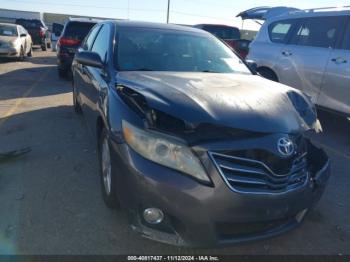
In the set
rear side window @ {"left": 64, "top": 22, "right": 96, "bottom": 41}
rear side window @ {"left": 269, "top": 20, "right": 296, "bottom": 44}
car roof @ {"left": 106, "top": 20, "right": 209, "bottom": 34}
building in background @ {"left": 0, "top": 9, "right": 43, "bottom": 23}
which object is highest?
car roof @ {"left": 106, "top": 20, "right": 209, "bottom": 34}

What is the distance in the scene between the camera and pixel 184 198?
2.49 meters

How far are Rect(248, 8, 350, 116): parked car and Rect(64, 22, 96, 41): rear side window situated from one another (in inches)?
217

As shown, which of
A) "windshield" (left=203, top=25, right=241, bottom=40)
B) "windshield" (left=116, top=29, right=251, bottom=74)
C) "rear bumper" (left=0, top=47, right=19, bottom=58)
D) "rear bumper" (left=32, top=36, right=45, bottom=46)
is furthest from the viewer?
"rear bumper" (left=32, top=36, right=45, bottom=46)

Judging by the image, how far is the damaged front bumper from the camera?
8.18 feet

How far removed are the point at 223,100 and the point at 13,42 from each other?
14.1 metres

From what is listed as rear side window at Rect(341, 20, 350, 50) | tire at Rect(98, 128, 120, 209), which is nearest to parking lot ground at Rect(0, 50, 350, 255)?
tire at Rect(98, 128, 120, 209)

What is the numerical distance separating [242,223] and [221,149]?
52cm

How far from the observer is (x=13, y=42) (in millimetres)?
15023

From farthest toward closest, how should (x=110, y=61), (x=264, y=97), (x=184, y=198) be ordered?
(x=110, y=61) < (x=264, y=97) < (x=184, y=198)

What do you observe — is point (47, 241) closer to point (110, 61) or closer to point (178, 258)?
point (178, 258)

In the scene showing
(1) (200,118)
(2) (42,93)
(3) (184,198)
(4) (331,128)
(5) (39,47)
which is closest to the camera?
(3) (184,198)

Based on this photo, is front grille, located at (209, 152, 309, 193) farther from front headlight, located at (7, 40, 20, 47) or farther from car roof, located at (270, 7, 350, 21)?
front headlight, located at (7, 40, 20, 47)

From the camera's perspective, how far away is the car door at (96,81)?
3862mm

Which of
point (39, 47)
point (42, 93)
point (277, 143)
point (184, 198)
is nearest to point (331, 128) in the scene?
point (277, 143)
